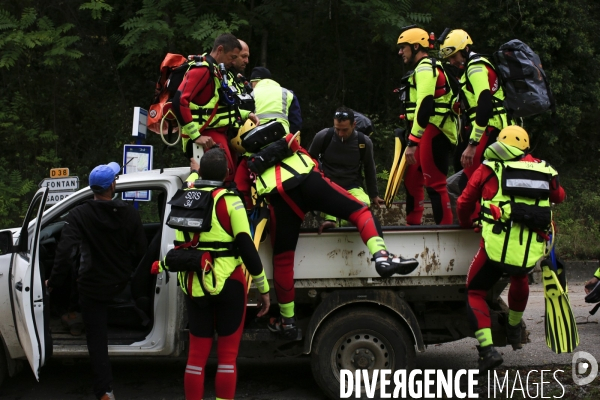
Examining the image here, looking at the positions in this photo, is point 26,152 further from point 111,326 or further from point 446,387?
point 446,387

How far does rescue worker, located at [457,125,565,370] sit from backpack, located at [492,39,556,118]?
0.93 meters

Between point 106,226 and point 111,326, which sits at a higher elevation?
point 106,226

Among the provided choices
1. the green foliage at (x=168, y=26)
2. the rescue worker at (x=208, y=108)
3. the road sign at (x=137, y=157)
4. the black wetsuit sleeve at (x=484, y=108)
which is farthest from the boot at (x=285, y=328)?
the green foliage at (x=168, y=26)

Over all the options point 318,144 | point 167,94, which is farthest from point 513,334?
point 167,94

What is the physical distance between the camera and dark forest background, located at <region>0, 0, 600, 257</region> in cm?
1256

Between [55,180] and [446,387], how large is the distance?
4447 millimetres

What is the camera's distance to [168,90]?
6750 mm

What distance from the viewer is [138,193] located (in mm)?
6418

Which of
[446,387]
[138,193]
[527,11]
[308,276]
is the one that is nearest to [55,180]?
[138,193]

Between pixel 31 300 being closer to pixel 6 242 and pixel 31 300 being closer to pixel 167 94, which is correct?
pixel 6 242

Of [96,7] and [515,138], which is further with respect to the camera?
[96,7]

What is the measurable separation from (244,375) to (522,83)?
11.8ft

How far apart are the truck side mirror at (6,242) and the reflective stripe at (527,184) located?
12.3ft

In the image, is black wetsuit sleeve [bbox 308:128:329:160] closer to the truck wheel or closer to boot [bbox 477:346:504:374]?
the truck wheel
